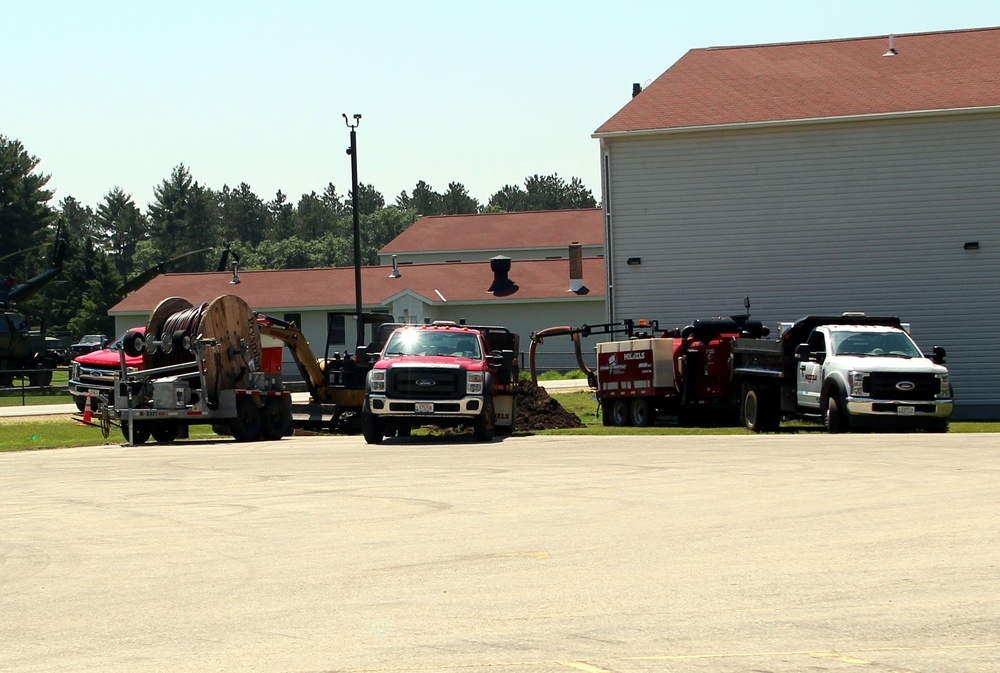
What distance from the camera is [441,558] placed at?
10.7 meters

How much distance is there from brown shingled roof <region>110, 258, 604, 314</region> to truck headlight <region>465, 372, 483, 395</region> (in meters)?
36.4

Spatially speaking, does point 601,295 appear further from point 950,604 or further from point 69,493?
point 950,604

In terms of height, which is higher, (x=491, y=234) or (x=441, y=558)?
(x=491, y=234)

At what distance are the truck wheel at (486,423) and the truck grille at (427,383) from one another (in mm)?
563

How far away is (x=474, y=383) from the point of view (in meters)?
25.7

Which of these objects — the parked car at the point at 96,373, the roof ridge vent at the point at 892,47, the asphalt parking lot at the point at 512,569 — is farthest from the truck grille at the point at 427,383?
the roof ridge vent at the point at 892,47

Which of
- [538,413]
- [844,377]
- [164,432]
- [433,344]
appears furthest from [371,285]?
Result: [844,377]

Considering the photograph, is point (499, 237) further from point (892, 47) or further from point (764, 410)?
point (764, 410)

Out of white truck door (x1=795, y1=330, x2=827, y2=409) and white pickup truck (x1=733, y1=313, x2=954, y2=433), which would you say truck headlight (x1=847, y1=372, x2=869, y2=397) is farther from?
white truck door (x1=795, y1=330, x2=827, y2=409)

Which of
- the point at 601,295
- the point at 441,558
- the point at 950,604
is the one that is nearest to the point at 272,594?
the point at 441,558

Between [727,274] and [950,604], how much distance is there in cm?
3182

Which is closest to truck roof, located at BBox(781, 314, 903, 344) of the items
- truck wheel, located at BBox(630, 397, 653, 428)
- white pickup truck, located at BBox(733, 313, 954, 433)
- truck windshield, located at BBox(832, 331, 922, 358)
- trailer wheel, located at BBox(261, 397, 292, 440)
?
white pickup truck, located at BBox(733, 313, 954, 433)

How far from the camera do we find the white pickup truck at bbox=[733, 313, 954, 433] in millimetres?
25938

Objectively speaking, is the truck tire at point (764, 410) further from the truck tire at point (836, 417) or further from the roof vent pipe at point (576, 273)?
the roof vent pipe at point (576, 273)
